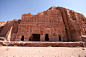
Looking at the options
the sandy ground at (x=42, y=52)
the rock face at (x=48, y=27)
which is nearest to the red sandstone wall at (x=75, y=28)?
the rock face at (x=48, y=27)

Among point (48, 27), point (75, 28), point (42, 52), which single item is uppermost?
point (48, 27)

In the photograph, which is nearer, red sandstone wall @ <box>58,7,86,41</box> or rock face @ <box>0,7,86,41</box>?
red sandstone wall @ <box>58,7,86,41</box>

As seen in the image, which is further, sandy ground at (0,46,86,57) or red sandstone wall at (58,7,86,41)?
red sandstone wall at (58,7,86,41)

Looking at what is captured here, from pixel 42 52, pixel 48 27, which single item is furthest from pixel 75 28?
pixel 42 52

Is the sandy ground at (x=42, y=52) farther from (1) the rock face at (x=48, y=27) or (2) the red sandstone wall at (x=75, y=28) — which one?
(1) the rock face at (x=48, y=27)

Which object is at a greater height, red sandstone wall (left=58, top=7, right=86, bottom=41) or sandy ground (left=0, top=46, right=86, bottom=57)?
red sandstone wall (left=58, top=7, right=86, bottom=41)

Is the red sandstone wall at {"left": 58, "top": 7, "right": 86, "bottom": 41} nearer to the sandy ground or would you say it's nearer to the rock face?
the rock face

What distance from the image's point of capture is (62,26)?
17641 millimetres

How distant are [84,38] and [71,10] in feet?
36.1

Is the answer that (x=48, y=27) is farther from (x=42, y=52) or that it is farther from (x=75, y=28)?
(x=42, y=52)

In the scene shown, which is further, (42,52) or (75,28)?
(75,28)

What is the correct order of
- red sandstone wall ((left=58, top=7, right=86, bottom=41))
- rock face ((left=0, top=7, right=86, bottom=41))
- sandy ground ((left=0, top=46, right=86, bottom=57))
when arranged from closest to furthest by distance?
sandy ground ((left=0, top=46, right=86, bottom=57)) → red sandstone wall ((left=58, top=7, right=86, bottom=41)) → rock face ((left=0, top=7, right=86, bottom=41))

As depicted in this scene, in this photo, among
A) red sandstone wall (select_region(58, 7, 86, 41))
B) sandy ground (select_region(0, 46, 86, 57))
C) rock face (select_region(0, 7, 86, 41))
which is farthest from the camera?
rock face (select_region(0, 7, 86, 41))

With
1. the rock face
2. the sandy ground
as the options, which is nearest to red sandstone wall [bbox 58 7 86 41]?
the rock face
